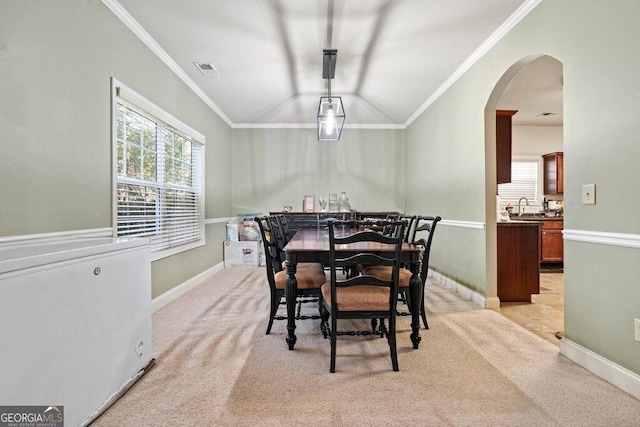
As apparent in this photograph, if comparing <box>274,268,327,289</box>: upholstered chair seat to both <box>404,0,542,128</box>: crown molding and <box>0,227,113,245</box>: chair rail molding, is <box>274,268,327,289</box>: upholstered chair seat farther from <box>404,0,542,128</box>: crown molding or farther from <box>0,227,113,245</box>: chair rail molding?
<box>404,0,542,128</box>: crown molding

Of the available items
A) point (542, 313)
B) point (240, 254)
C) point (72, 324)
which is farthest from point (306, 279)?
point (240, 254)

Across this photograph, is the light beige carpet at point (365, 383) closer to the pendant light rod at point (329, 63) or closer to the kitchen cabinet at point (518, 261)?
the kitchen cabinet at point (518, 261)

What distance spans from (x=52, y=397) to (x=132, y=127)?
224 centimetres

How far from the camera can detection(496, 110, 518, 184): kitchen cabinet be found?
10.9ft

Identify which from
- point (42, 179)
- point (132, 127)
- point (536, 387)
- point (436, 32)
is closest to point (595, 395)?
point (536, 387)

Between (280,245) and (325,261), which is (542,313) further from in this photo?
(280,245)

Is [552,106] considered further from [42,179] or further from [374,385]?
[42,179]

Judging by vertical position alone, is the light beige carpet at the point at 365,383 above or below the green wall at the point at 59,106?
below

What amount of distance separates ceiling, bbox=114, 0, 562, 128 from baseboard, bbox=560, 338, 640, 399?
2.56 m

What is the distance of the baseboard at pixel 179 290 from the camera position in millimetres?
2900

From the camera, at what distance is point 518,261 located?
3.19 metres

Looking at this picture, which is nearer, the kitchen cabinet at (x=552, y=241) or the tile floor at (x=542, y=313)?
the tile floor at (x=542, y=313)

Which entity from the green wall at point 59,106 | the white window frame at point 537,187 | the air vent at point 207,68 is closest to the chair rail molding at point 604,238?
the green wall at point 59,106

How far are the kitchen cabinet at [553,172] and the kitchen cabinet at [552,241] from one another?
0.88 metres
